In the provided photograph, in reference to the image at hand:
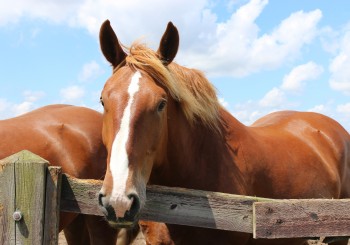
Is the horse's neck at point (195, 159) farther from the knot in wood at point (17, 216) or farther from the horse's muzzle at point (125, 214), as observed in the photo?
the knot in wood at point (17, 216)

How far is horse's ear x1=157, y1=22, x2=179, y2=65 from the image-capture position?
2939 mm

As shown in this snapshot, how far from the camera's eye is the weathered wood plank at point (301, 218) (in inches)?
91.1

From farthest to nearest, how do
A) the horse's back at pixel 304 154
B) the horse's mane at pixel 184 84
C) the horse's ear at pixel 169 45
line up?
the horse's back at pixel 304 154 < the horse's ear at pixel 169 45 < the horse's mane at pixel 184 84

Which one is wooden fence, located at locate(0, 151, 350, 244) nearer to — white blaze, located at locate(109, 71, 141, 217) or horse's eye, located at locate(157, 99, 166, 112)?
white blaze, located at locate(109, 71, 141, 217)

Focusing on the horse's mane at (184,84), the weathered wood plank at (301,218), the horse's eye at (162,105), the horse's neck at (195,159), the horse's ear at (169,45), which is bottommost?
the weathered wood plank at (301,218)

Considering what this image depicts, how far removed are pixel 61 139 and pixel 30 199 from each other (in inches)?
105

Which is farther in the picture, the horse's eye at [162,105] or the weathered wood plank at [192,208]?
the horse's eye at [162,105]

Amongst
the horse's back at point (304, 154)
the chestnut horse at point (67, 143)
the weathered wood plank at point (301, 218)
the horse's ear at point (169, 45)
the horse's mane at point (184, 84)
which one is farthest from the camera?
the chestnut horse at point (67, 143)

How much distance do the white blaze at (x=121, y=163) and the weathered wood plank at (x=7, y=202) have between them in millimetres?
480

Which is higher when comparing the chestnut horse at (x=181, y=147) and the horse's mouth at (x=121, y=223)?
the chestnut horse at (x=181, y=147)

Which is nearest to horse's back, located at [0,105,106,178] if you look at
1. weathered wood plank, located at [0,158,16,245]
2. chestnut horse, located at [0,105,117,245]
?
chestnut horse, located at [0,105,117,245]

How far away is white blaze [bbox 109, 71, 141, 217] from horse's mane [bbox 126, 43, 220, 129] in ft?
0.72

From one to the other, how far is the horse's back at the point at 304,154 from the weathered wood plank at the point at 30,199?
1830mm

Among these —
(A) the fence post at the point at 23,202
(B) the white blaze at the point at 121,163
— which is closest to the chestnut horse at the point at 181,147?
(B) the white blaze at the point at 121,163
